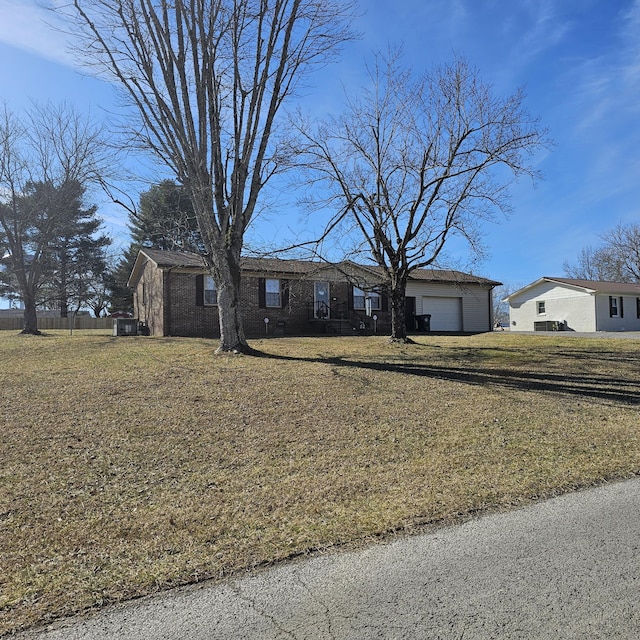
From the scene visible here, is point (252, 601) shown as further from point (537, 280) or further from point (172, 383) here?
point (537, 280)

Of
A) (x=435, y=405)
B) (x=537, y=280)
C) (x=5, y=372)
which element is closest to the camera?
(x=435, y=405)

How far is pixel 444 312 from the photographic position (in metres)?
25.2

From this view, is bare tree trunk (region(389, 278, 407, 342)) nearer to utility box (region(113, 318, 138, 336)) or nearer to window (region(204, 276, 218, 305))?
window (region(204, 276, 218, 305))

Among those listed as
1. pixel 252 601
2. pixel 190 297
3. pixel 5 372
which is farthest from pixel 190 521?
pixel 190 297

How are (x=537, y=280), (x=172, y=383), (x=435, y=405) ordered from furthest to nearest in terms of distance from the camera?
(x=537, y=280) → (x=172, y=383) → (x=435, y=405)

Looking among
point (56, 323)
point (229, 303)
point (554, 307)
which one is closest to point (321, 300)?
point (229, 303)

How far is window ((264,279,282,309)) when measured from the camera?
20.6 metres

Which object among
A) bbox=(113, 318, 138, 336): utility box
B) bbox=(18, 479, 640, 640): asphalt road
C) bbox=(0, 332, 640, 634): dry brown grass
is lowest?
bbox=(18, 479, 640, 640): asphalt road

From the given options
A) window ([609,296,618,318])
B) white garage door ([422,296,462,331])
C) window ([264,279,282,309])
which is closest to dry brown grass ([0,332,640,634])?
window ([264,279,282,309])

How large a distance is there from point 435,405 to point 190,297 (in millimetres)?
13804

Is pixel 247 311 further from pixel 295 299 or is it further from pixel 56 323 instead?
pixel 56 323

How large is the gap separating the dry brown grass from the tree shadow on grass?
2.8 inches

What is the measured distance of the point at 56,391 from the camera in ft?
23.3

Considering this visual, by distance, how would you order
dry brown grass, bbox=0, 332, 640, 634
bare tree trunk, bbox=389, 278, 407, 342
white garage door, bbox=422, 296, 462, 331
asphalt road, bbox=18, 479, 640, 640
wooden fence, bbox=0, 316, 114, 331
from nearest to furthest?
asphalt road, bbox=18, 479, 640, 640 → dry brown grass, bbox=0, 332, 640, 634 → bare tree trunk, bbox=389, 278, 407, 342 → white garage door, bbox=422, 296, 462, 331 → wooden fence, bbox=0, 316, 114, 331
